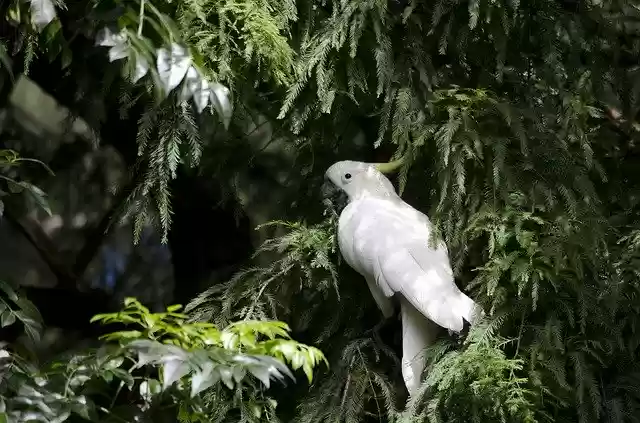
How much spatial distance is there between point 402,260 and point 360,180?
0.19 m

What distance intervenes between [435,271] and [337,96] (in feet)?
1.31

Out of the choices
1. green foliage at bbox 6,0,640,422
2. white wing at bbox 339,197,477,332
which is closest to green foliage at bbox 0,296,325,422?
green foliage at bbox 6,0,640,422

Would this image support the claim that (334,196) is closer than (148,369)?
No

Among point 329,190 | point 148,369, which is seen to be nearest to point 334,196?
point 329,190

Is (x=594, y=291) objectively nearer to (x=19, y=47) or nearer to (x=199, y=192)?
(x=199, y=192)

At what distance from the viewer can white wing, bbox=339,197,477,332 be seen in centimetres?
135

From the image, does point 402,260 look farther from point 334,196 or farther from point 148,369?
point 148,369

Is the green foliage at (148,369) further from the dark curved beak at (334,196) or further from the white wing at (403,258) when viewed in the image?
the dark curved beak at (334,196)

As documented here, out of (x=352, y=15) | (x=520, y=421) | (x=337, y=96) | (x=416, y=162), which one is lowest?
(x=520, y=421)

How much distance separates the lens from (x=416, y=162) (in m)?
1.54

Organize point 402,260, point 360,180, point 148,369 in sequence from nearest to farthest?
1. point 148,369
2. point 402,260
3. point 360,180

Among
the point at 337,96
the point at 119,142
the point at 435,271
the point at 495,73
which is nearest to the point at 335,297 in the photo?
the point at 435,271

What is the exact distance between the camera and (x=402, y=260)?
1.39m

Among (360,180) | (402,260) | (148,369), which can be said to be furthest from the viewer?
(360,180)
